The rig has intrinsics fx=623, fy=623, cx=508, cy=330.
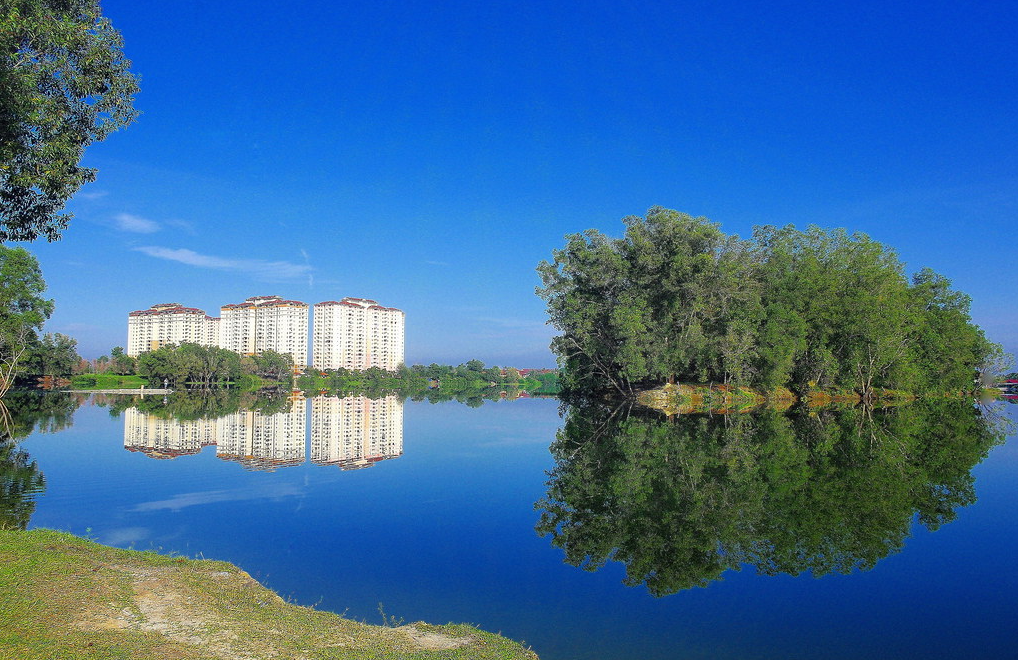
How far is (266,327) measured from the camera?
130750 mm

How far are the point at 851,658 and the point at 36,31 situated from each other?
1735 cm

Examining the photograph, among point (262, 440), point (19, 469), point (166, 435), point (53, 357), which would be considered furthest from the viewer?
point (53, 357)

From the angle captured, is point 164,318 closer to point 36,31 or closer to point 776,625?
point 36,31

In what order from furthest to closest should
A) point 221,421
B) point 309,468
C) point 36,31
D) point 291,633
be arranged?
point 221,421, point 309,468, point 36,31, point 291,633

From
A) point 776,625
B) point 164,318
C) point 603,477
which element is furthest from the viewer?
point 164,318

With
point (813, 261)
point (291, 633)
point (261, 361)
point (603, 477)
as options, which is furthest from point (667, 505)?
point (261, 361)

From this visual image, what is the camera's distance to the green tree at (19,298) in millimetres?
48969

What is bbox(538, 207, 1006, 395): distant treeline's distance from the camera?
47062 mm

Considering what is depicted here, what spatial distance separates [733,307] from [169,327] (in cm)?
12851

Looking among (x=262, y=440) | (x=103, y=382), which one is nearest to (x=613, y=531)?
(x=262, y=440)

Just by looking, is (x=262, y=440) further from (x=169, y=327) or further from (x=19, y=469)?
(x=169, y=327)

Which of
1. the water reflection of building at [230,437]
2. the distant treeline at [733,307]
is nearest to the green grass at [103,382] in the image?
the water reflection of building at [230,437]

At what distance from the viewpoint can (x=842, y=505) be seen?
1523 centimetres

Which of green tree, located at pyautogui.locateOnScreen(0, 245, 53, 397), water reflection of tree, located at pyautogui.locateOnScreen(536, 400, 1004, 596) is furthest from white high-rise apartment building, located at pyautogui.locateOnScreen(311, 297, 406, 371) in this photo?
water reflection of tree, located at pyautogui.locateOnScreen(536, 400, 1004, 596)
